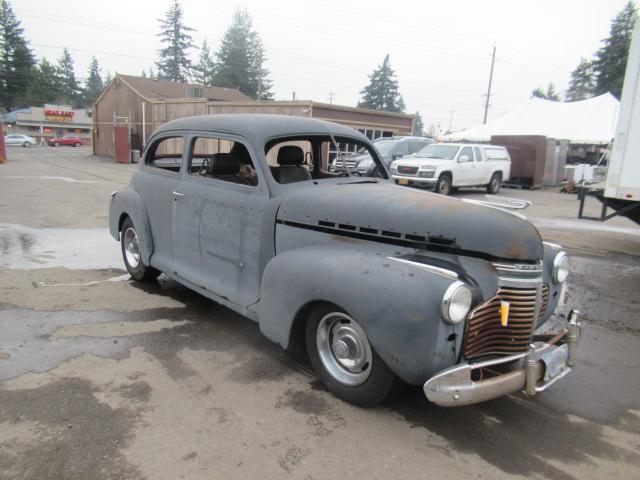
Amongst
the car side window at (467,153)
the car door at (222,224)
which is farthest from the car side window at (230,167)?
the car side window at (467,153)

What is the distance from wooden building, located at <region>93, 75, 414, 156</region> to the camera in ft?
68.6

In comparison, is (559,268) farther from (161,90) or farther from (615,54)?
(615,54)

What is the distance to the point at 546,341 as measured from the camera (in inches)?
128

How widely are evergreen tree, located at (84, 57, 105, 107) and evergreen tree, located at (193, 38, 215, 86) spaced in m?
42.3

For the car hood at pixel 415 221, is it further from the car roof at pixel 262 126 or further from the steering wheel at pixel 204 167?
the steering wheel at pixel 204 167

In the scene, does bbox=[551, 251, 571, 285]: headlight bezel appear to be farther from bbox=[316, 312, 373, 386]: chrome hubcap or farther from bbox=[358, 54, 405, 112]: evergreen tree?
bbox=[358, 54, 405, 112]: evergreen tree

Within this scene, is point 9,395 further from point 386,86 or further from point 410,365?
point 386,86

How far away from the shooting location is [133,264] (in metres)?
5.81

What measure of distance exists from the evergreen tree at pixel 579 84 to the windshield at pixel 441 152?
7661cm

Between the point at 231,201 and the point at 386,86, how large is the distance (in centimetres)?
8396

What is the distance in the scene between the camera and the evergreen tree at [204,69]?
77688 millimetres

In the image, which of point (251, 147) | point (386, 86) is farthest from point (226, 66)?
point (251, 147)

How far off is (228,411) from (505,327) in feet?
6.20

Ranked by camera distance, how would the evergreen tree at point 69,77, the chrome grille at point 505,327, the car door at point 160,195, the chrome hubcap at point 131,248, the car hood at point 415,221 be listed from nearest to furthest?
the chrome grille at point 505,327 → the car hood at point 415,221 → the car door at point 160,195 → the chrome hubcap at point 131,248 → the evergreen tree at point 69,77
